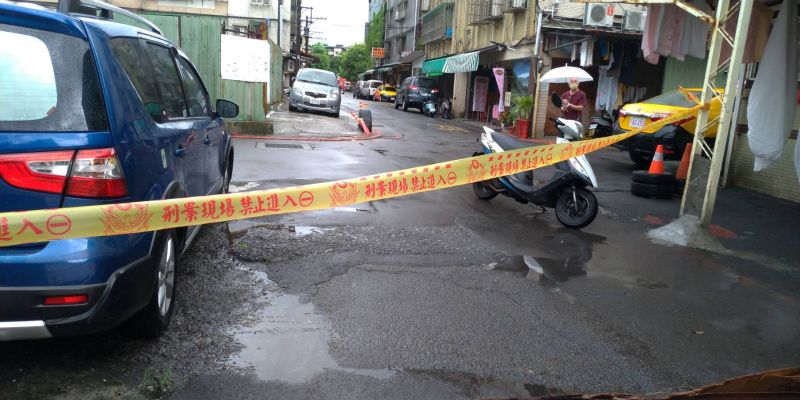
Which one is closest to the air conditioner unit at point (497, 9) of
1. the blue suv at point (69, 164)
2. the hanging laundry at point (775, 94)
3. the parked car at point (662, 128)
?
the parked car at point (662, 128)

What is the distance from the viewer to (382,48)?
6738 cm

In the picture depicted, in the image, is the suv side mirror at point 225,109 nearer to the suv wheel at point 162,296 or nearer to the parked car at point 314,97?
the suv wheel at point 162,296

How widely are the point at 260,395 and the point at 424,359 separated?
0.98 meters

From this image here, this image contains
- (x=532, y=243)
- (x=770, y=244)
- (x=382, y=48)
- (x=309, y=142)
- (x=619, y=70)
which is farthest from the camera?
(x=382, y=48)

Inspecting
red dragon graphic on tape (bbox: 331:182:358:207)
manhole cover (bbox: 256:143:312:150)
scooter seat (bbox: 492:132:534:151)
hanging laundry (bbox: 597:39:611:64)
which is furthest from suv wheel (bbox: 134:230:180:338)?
hanging laundry (bbox: 597:39:611:64)

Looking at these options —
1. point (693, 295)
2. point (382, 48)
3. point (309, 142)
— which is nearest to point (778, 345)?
point (693, 295)

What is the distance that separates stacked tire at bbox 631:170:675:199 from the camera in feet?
29.0

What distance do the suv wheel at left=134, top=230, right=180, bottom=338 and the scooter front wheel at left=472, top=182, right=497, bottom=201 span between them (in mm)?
5085

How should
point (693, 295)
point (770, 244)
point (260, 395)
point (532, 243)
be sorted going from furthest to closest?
point (770, 244) < point (532, 243) < point (693, 295) < point (260, 395)

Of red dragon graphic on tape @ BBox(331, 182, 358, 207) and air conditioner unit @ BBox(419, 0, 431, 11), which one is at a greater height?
air conditioner unit @ BBox(419, 0, 431, 11)

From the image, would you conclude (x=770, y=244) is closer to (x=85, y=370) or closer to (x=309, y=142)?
(x=85, y=370)

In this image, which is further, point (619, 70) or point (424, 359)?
point (619, 70)

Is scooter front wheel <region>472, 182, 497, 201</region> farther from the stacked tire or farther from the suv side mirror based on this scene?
the suv side mirror

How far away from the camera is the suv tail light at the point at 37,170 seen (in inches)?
100
